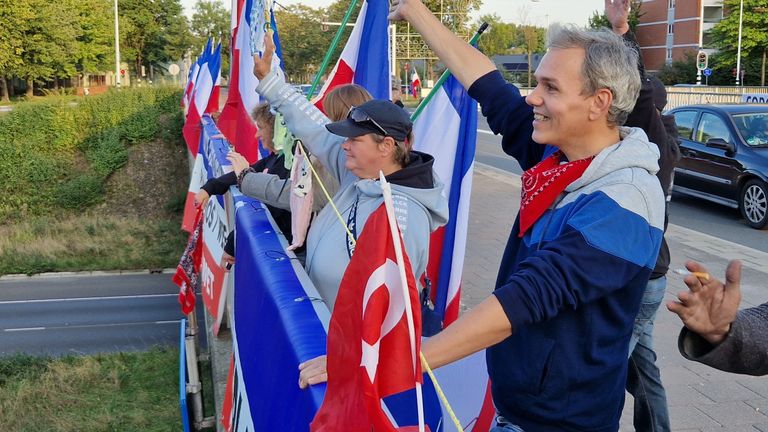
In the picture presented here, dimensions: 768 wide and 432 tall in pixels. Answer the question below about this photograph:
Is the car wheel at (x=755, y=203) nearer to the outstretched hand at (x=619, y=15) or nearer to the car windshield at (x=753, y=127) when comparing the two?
the car windshield at (x=753, y=127)

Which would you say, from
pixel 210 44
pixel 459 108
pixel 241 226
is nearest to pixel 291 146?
pixel 241 226

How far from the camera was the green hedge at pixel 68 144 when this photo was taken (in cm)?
2444

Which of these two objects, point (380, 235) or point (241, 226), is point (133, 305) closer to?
point (241, 226)

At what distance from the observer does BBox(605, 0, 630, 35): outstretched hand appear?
119 inches

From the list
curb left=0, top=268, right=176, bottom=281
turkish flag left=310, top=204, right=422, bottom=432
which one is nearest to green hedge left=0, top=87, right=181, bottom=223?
curb left=0, top=268, right=176, bottom=281

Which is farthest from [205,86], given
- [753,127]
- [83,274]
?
[753,127]

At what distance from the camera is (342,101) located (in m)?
3.74

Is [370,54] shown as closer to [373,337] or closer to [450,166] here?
[450,166]

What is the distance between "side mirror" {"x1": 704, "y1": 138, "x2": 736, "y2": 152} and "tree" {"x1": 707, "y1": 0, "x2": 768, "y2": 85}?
154 ft

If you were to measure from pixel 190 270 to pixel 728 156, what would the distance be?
8740mm

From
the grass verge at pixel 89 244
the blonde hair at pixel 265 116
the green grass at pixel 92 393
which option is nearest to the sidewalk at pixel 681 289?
the blonde hair at pixel 265 116

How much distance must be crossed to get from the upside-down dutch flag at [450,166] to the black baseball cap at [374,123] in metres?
1.23

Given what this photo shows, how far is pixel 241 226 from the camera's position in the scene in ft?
13.3

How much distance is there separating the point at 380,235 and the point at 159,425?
7.10m
